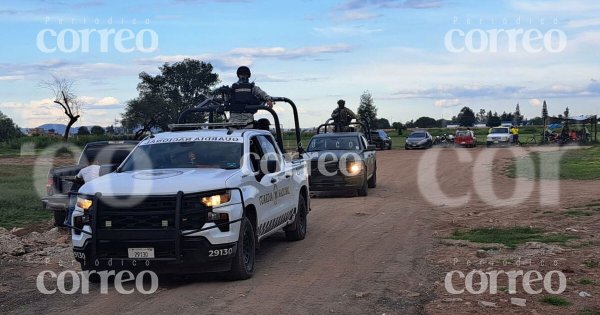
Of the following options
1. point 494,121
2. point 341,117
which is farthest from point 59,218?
point 494,121

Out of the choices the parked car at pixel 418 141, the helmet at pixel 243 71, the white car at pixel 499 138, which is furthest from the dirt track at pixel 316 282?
the white car at pixel 499 138

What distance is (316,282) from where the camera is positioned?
27.3ft

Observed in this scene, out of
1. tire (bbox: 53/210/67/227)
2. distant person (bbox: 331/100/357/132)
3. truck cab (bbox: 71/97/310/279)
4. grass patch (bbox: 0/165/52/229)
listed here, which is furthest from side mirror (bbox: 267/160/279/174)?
distant person (bbox: 331/100/357/132)

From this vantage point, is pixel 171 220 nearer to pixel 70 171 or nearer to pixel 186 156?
pixel 186 156

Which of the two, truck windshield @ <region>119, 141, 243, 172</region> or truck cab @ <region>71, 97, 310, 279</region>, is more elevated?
truck windshield @ <region>119, 141, 243, 172</region>

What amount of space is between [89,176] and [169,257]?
4.23 m

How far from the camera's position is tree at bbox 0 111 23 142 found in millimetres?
72000

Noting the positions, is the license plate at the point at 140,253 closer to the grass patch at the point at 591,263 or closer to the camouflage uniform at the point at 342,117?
the grass patch at the point at 591,263

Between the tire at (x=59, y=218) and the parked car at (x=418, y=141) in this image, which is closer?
the tire at (x=59, y=218)

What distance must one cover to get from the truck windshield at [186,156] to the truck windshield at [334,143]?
10096 millimetres

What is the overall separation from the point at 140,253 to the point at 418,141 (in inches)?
1814

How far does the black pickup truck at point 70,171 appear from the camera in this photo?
41.8ft

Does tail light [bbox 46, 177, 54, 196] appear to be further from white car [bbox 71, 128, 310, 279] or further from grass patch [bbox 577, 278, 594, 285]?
grass patch [bbox 577, 278, 594, 285]

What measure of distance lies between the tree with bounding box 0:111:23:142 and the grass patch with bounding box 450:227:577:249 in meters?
66.5
